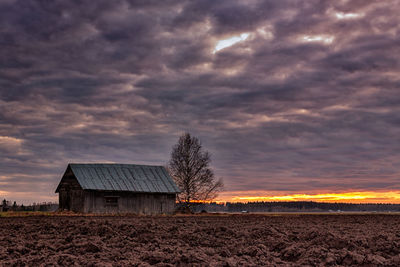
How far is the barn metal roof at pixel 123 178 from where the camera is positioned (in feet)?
146

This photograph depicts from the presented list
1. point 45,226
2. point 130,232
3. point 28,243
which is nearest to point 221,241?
point 130,232

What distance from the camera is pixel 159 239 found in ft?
50.7

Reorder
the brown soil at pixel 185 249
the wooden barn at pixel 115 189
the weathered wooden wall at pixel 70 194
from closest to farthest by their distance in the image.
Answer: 1. the brown soil at pixel 185 249
2. the wooden barn at pixel 115 189
3. the weathered wooden wall at pixel 70 194

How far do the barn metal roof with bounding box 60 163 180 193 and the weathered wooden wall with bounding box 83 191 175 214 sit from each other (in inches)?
28.8

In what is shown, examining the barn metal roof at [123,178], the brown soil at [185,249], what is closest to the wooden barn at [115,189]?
the barn metal roof at [123,178]

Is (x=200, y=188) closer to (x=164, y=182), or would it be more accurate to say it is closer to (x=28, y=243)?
(x=164, y=182)

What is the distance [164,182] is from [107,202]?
7.00m

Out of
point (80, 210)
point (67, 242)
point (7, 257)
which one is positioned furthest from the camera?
point (80, 210)

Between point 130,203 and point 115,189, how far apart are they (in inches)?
95.6

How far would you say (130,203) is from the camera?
4603 centimetres

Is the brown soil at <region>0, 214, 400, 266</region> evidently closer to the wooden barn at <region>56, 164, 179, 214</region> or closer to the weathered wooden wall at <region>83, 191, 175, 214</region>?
the weathered wooden wall at <region>83, 191, 175, 214</region>

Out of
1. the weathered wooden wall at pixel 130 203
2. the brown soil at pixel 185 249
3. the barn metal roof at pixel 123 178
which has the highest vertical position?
the barn metal roof at pixel 123 178

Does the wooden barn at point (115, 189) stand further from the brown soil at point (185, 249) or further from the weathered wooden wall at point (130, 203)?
the brown soil at point (185, 249)

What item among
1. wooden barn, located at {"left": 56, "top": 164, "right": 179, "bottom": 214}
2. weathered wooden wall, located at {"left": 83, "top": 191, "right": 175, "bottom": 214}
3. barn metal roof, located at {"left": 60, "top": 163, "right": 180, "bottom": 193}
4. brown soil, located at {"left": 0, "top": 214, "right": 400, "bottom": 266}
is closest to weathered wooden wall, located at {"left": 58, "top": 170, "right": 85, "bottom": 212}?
wooden barn, located at {"left": 56, "top": 164, "right": 179, "bottom": 214}
